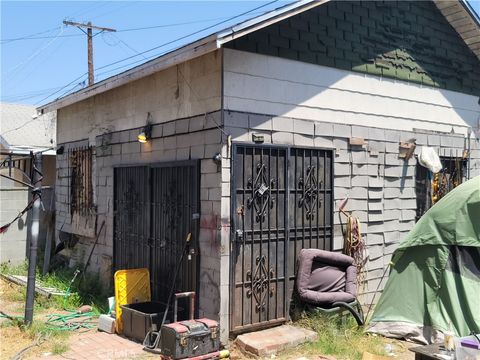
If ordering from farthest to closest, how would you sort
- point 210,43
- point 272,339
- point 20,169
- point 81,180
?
point 20,169
point 81,180
point 272,339
point 210,43

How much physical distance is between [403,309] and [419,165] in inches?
120

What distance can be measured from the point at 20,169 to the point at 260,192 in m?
5.92

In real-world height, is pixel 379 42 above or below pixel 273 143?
above

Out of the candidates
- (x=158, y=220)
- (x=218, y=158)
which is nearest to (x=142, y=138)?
(x=158, y=220)

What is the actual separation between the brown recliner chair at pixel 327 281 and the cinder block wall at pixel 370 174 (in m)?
0.45

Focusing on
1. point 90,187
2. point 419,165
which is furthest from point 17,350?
point 419,165

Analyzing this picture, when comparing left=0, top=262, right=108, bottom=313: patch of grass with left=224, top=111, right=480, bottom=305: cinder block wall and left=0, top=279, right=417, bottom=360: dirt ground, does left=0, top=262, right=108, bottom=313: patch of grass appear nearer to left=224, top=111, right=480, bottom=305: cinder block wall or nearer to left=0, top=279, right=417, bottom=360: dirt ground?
left=0, top=279, right=417, bottom=360: dirt ground

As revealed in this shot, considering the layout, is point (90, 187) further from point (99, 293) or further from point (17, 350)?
point (17, 350)

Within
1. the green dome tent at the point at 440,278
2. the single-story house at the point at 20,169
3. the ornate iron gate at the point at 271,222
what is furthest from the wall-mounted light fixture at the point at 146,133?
the green dome tent at the point at 440,278

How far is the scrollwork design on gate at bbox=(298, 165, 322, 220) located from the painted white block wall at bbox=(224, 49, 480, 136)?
2.63 feet

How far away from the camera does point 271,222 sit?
252 inches

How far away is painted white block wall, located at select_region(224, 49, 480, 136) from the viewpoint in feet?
20.2

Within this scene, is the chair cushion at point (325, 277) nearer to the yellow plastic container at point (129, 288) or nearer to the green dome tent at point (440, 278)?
the green dome tent at point (440, 278)

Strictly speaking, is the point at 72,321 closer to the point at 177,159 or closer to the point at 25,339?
the point at 25,339
